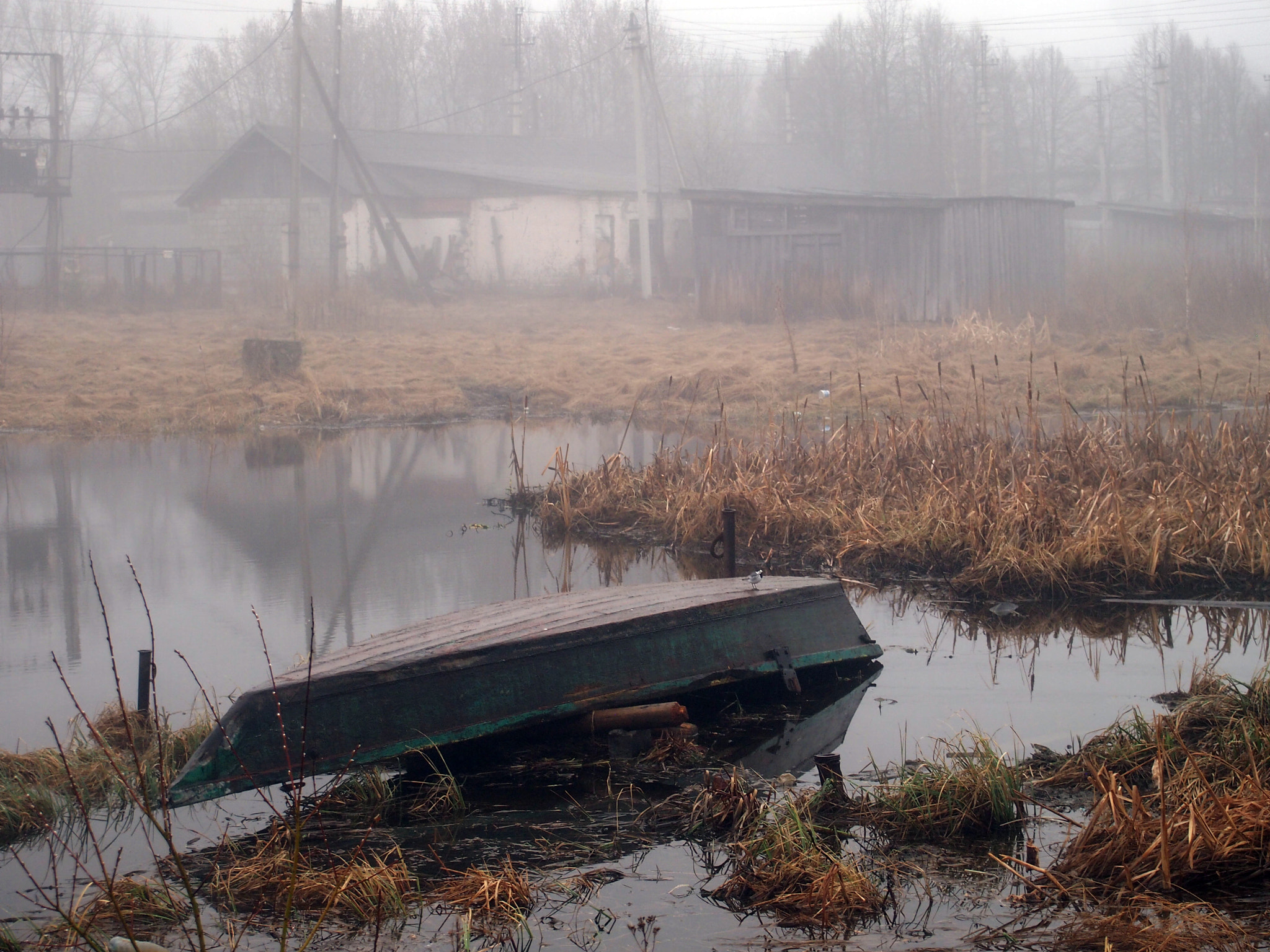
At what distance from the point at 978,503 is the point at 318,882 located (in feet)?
19.0

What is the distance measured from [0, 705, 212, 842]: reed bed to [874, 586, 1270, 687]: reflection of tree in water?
400 centimetres

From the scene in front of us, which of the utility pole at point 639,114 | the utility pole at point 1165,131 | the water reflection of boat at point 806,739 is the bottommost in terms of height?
the water reflection of boat at point 806,739

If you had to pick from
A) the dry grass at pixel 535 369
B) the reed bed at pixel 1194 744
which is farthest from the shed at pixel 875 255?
the reed bed at pixel 1194 744

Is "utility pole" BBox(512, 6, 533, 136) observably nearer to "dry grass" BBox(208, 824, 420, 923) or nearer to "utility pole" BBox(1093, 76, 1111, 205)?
"utility pole" BBox(1093, 76, 1111, 205)

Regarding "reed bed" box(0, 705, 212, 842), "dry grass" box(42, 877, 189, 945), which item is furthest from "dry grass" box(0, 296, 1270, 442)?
"dry grass" box(42, 877, 189, 945)

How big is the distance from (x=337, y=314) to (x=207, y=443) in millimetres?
9261

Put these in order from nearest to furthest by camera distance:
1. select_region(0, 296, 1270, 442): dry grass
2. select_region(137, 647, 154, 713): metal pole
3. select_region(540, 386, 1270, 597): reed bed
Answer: select_region(137, 647, 154, 713): metal pole < select_region(540, 386, 1270, 597): reed bed < select_region(0, 296, 1270, 442): dry grass

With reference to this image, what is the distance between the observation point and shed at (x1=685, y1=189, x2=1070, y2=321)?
25438 mm

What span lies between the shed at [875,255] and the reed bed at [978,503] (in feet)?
48.9

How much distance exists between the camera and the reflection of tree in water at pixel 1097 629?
6598 millimetres

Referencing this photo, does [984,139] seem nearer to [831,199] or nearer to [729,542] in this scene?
[831,199]

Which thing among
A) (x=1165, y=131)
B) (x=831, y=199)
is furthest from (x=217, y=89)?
(x=1165, y=131)

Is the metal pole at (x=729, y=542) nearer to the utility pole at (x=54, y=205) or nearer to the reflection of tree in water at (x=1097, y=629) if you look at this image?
the reflection of tree in water at (x=1097, y=629)

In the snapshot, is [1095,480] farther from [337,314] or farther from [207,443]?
[337,314]
